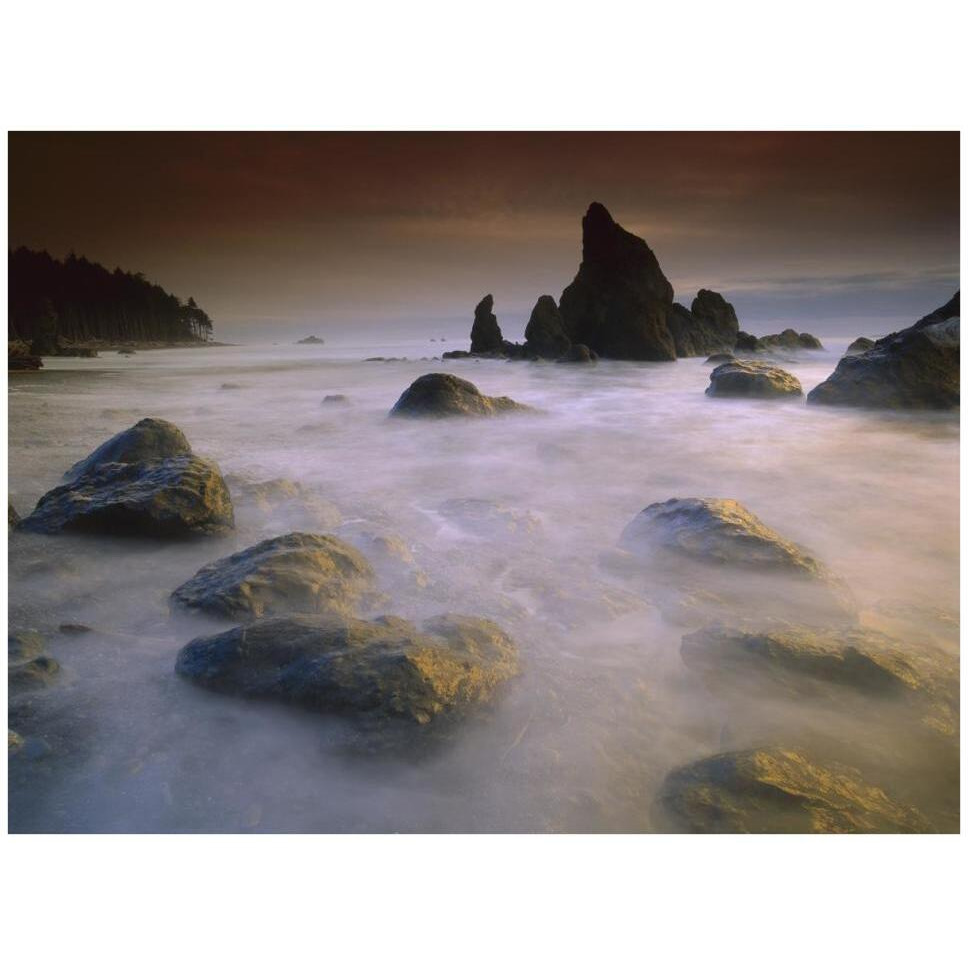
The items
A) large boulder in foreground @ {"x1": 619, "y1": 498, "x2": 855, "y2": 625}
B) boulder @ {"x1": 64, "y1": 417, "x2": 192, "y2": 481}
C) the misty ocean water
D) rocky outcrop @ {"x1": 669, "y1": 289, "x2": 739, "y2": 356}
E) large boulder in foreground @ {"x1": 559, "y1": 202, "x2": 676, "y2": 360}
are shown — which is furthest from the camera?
rocky outcrop @ {"x1": 669, "y1": 289, "x2": 739, "y2": 356}

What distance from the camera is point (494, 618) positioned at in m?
3.44

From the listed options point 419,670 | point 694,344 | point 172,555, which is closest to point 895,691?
point 419,670

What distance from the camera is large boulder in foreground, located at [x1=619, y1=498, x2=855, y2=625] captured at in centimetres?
345

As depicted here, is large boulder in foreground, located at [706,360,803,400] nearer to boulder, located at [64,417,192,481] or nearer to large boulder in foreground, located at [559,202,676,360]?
boulder, located at [64,417,192,481]

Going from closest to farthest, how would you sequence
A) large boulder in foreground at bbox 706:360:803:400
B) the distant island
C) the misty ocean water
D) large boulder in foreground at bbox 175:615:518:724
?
the misty ocean water
large boulder in foreground at bbox 175:615:518:724
large boulder in foreground at bbox 706:360:803:400
the distant island

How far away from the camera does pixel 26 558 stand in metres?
3.92

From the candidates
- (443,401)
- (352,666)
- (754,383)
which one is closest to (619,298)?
(754,383)

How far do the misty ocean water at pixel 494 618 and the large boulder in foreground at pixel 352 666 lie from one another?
0.29ft

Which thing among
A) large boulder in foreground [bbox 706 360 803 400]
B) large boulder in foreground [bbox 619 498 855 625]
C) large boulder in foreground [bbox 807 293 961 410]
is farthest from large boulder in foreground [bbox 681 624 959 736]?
large boulder in foreground [bbox 706 360 803 400]

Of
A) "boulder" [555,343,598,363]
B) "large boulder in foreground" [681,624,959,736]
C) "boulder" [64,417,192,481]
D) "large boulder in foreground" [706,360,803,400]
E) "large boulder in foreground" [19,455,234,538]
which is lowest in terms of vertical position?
"large boulder in foreground" [681,624,959,736]

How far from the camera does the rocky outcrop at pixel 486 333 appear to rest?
36281mm

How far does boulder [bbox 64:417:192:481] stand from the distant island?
6875mm

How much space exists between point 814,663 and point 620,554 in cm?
159

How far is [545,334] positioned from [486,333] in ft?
16.3
